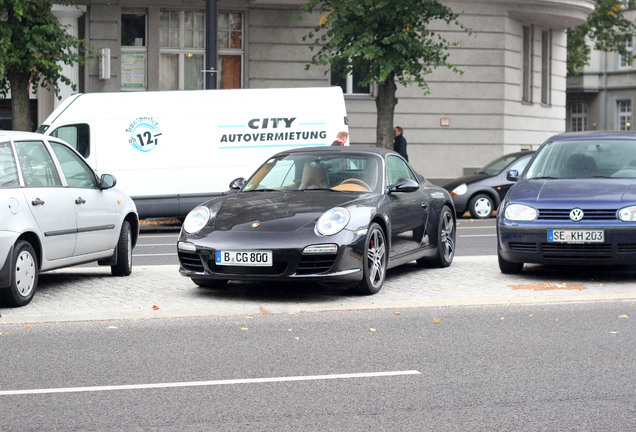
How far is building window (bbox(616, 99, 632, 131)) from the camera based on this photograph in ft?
214

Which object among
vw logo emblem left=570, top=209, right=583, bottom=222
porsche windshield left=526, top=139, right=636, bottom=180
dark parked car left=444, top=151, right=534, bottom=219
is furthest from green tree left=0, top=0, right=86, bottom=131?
vw logo emblem left=570, top=209, right=583, bottom=222

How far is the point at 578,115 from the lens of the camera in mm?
68812

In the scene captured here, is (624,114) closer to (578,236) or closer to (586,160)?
(586,160)

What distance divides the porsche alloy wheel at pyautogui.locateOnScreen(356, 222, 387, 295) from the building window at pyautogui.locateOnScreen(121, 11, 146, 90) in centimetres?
1884

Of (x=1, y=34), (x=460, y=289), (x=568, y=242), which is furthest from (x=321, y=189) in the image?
(x=1, y=34)

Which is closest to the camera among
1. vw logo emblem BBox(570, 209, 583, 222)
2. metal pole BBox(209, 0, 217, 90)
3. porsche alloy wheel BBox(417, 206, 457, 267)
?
vw logo emblem BBox(570, 209, 583, 222)

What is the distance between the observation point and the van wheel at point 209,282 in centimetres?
953

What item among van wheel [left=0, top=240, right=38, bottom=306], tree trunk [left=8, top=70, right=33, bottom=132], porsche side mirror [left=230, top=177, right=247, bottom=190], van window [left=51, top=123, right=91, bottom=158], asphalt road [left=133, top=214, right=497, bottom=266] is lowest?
asphalt road [left=133, top=214, right=497, bottom=266]

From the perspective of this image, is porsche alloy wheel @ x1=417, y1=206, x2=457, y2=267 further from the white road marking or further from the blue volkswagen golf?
the white road marking

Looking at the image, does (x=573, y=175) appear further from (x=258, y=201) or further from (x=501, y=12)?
(x=501, y=12)

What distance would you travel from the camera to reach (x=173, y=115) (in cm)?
1880

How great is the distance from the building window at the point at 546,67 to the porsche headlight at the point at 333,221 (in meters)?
25.7

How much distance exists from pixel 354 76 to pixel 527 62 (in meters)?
6.36

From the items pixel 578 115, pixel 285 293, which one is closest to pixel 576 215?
pixel 285 293
